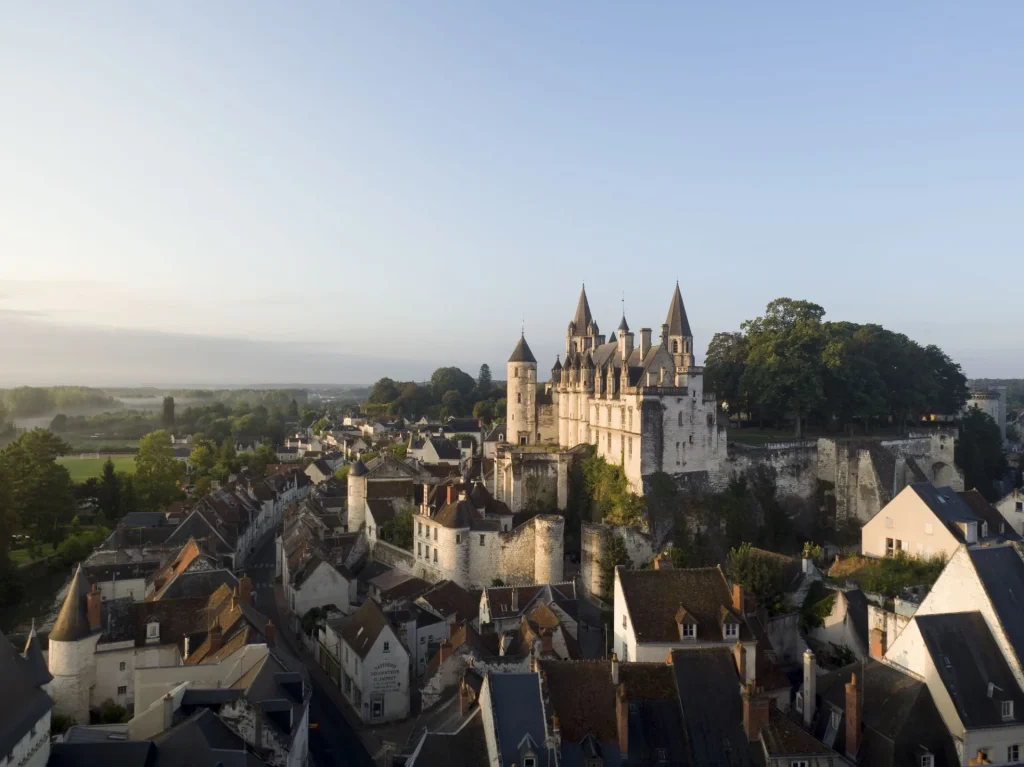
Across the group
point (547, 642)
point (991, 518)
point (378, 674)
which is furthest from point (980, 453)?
point (378, 674)

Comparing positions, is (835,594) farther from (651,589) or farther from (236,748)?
(236,748)

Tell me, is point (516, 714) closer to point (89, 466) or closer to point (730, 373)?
point (730, 373)

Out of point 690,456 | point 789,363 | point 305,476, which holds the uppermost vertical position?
point 789,363

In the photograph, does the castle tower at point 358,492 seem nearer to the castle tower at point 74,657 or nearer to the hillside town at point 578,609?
the hillside town at point 578,609

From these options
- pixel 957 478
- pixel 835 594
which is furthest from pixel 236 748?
pixel 957 478

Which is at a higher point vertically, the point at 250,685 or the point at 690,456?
the point at 690,456

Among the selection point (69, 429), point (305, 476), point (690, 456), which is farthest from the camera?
point (69, 429)
